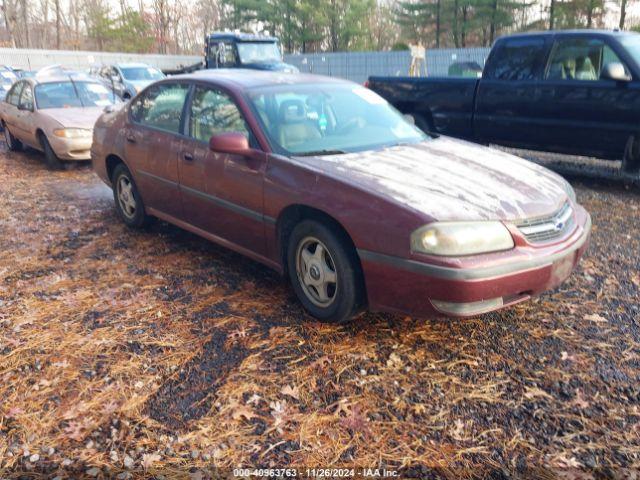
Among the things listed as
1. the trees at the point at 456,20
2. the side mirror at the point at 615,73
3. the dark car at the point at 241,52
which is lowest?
the side mirror at the point at 615,73

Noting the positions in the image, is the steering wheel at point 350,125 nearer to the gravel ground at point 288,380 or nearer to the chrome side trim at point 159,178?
the gravel ground at point 288,380

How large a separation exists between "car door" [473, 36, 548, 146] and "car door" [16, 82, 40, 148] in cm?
712

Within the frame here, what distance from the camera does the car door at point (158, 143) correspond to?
14.9ft

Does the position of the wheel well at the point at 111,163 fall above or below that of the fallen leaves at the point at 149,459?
above

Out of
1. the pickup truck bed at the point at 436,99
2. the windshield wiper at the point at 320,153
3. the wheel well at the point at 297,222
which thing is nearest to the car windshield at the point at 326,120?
the windshield wiper at the point at 320,153

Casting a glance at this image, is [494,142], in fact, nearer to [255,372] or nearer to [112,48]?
Result: [255,372]

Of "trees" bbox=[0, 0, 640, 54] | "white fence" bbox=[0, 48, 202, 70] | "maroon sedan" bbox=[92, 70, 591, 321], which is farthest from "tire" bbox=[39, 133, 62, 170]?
"trees" bbox=[0, 0, 640, 54]

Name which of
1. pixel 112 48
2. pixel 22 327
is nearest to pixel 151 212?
pixel 22 327

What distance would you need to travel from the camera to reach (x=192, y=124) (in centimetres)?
438

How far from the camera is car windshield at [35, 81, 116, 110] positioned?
924 centimetres

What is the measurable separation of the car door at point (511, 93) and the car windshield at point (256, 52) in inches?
471

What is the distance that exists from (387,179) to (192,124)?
1.95 m

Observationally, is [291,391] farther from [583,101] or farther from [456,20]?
[456,20]

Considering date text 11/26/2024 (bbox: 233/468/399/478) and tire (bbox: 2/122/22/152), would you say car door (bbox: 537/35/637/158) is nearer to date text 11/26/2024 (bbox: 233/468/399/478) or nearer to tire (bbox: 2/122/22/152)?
date text 11/26/2024 (bbox: 233/468/399/478)
